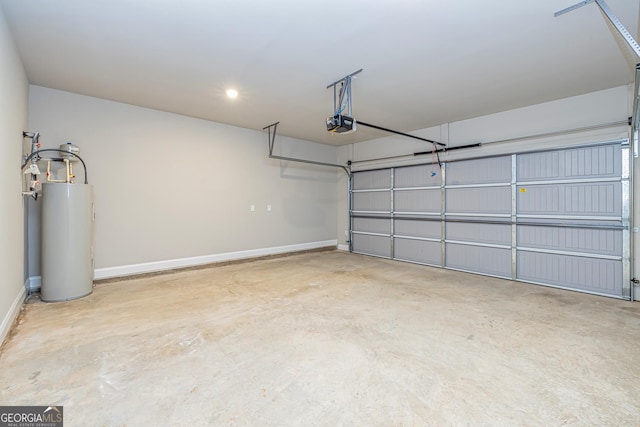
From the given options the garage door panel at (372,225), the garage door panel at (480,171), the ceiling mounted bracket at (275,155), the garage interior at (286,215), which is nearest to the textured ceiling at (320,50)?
the garage interior at (286,215)

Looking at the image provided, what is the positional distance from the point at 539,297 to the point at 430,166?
281cm

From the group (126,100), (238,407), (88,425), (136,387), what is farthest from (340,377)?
(126,100)

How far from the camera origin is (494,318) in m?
3.02

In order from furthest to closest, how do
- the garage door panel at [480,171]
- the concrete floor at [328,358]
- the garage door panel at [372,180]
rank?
1. the garage door panel at [372,180]
2. the garage door panel at [480,171]
3. the concrete floor at [328,358]

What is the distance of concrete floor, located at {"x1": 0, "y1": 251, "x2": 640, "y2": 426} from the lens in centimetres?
168

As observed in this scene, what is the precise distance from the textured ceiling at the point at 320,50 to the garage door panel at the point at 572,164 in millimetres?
781

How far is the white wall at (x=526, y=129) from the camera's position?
12.4 feet

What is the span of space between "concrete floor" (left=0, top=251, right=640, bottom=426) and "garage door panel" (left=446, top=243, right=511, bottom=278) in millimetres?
1000

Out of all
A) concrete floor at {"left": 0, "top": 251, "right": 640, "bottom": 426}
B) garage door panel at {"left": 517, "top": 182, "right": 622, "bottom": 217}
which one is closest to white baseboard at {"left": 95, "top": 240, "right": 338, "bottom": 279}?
concrete floor at {"left": 0, "top": 251, "right": 640, "bottom": 426}

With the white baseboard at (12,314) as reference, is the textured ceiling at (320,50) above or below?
above

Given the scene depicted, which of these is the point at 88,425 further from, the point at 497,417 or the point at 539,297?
the point at 539,297

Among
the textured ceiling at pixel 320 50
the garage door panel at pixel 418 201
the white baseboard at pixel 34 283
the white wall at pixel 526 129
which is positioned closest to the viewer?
the textured ceiling at pixel 320 50

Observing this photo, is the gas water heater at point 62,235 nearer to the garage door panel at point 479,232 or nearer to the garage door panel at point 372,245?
the garage door panel at point 372,245

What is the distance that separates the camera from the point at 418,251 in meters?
5.86
